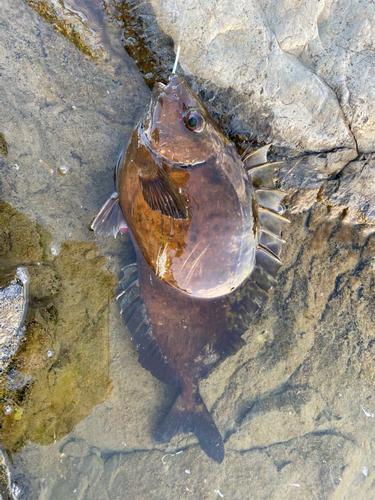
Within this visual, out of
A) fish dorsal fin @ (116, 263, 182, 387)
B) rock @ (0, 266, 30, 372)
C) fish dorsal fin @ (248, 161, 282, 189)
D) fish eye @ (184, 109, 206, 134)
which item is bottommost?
fish dorsal fin @ (116, 263, 182, 387)

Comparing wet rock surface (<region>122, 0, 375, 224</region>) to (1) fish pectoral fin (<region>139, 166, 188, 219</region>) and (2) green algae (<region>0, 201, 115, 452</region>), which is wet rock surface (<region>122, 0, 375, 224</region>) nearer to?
(1) fish pectoral fin (<region>139, 166, 188, 219</region>)

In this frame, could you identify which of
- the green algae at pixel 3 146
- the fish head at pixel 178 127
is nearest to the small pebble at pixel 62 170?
the green algae at pixel 3 146

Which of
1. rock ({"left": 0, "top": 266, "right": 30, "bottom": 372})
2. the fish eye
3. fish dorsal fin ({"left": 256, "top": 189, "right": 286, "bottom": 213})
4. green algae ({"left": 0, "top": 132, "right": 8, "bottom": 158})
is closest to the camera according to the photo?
the fish eye

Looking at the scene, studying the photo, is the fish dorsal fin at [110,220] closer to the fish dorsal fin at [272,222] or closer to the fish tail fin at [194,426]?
the fish dorsal fin at [272,222]

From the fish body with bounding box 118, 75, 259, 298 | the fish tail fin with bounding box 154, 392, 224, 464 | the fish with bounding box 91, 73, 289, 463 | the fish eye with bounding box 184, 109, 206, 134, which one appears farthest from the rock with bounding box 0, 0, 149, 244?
the fish tail fin with bounding box 154, 392, 224, 464

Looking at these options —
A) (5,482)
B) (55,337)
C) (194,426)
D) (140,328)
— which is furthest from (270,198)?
(5,482)
